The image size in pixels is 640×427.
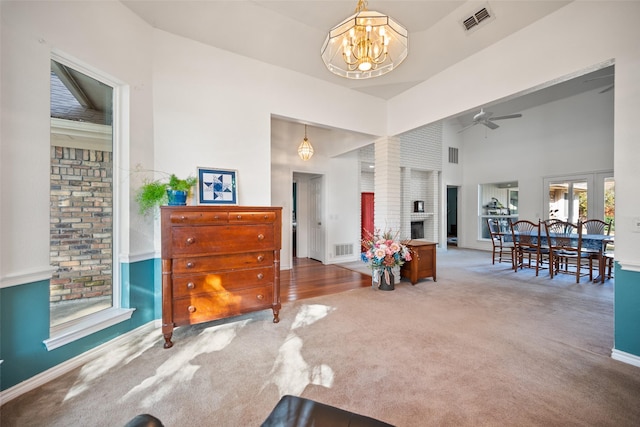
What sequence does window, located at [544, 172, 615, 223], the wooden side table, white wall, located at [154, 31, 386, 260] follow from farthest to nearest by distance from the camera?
1. window, located at [544, 172, 615, 223]
2. the wooden side table
3. white wall, located at [154, 31, 386, 260]

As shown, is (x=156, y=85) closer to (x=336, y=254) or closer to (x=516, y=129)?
(x=336, y=254)

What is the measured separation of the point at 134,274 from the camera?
2.55 metres

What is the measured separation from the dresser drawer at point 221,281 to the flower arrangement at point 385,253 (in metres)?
1.87

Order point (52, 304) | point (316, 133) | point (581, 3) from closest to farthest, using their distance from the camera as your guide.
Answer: point (52, 304) < point (581, 3) < point (316, 133)

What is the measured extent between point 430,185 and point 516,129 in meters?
2.90

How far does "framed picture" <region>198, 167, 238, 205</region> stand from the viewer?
2879mm

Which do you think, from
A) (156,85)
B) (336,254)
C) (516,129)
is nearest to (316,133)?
(336,254)

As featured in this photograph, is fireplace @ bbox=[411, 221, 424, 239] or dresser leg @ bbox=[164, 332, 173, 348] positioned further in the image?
fireplace @ bbox=[411, 221, 424, 239]

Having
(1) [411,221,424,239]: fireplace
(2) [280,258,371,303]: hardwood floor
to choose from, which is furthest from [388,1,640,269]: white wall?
(1) [411,221,424,239]: fireplace

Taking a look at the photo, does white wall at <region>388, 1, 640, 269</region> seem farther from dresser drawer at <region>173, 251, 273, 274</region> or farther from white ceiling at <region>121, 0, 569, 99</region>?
dresser drawer at <region>173, 251, 273, 274</region>

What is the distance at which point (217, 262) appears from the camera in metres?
2.50

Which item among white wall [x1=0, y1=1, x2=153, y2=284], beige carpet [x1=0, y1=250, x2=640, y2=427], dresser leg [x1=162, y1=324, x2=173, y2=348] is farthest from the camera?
dresser leg [x1=162, y1=324, x2=173, y2=348]

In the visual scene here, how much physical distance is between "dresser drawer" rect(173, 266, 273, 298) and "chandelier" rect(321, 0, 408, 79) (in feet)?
7.21

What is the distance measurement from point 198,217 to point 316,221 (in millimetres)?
4368
